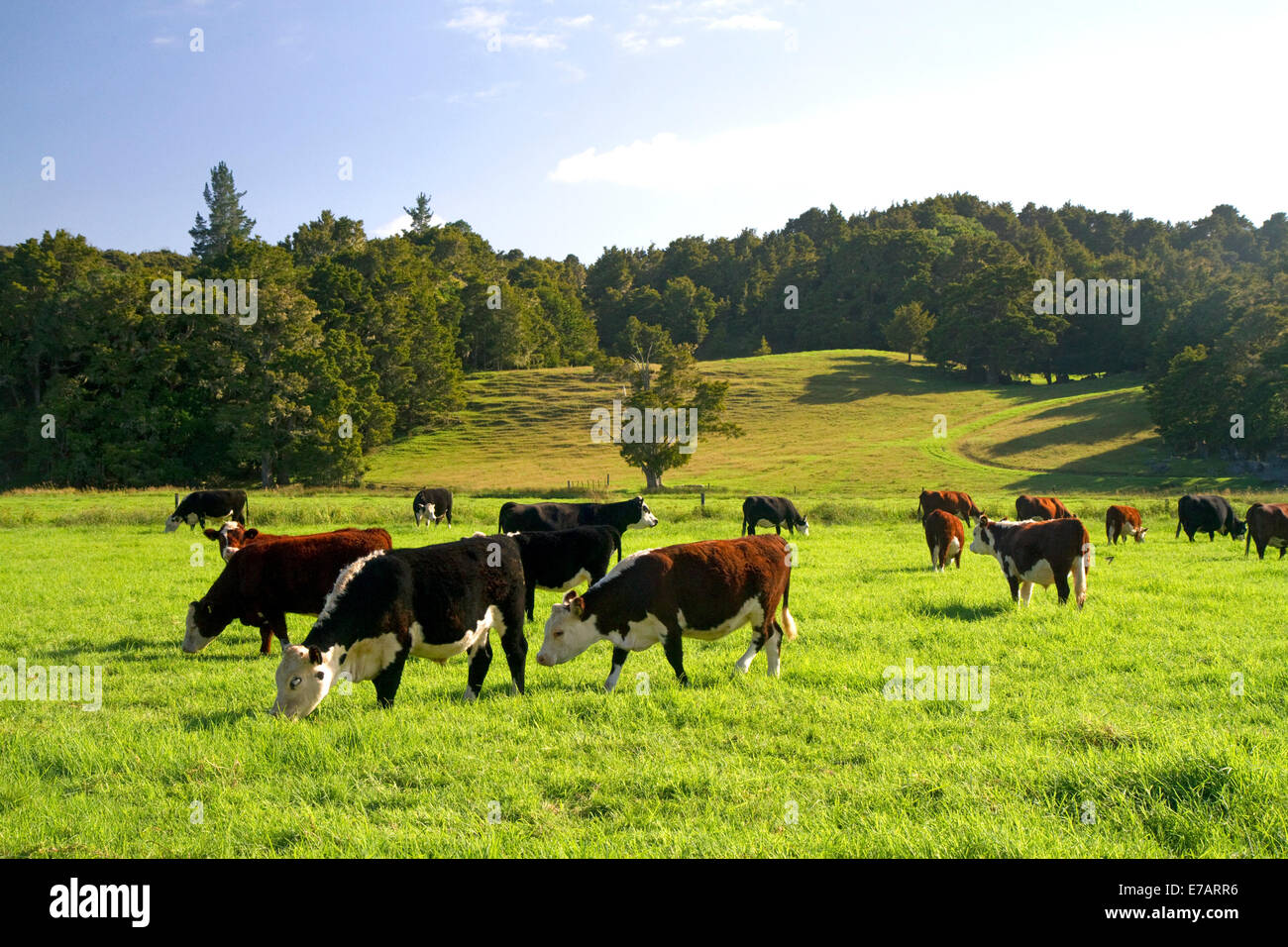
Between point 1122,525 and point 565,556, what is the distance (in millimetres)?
20272

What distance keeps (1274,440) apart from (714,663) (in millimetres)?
62871

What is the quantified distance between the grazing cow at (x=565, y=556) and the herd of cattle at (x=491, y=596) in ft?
0.07

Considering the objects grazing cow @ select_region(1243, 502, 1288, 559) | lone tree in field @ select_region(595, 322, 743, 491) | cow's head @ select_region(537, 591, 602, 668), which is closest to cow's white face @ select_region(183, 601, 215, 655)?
cow's head @ select_region(537, 591, 602, 668)

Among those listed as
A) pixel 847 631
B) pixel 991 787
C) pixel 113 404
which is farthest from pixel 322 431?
pixel 991 787

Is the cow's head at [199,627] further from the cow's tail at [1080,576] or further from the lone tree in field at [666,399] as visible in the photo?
the lone tree in field at [666,399]

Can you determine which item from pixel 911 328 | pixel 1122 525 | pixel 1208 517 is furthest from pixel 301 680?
pixel 911 328

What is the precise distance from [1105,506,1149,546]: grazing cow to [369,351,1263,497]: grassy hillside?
2096 centimetres

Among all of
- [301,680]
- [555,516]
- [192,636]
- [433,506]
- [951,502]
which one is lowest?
[433,506]

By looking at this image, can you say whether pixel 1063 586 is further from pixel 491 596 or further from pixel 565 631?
pixel 491 596

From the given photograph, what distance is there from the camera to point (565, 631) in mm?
9000

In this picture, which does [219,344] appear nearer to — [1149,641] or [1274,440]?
[1149,641]

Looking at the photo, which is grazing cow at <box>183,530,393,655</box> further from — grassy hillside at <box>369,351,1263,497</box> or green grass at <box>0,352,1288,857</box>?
grassy hillside at <box>369,351,1263,497</box>

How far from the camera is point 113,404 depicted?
5934 centimetres

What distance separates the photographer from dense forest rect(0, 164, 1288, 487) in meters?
58.4
